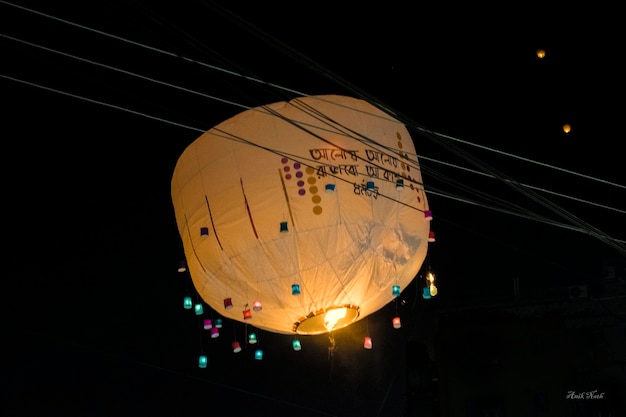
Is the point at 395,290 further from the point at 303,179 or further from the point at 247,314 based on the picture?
the point at 303,179

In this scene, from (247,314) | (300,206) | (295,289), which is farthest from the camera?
(247,314)

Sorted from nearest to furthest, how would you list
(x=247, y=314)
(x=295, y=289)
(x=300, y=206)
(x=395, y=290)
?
(x=300, y=206) → (x=295, y=289) → (x=247, y=314) → (x=395, y=290)

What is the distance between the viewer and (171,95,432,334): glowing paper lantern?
31.9 ft

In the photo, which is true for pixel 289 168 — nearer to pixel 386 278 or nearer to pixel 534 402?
pixel 386 278

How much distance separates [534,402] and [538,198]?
15885 mm

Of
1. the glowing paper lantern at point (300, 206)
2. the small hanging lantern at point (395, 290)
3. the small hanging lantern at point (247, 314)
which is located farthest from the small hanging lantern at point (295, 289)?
the small hanging lantern at point (395, 290)

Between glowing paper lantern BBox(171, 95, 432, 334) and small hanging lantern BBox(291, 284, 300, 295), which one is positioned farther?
small hanging lantern BBox(291, 284, 300, 295)

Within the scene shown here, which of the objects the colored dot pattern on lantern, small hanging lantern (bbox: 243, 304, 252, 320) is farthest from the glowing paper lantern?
small hanging lantern (bbox: 243, 304, 252, 320)

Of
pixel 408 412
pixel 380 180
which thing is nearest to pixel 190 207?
pixel 380 180

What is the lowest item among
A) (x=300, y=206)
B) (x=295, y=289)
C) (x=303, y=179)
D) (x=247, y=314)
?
(x=247, y=314)

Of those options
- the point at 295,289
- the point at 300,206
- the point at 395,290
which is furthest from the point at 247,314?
the point at 395,290

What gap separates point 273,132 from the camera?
32.4 feet

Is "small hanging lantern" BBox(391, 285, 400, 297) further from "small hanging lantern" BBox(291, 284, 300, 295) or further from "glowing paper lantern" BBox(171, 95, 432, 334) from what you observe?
"small hanging lantern" BBox(291, 284, 300, 295)

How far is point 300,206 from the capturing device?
380 inches
